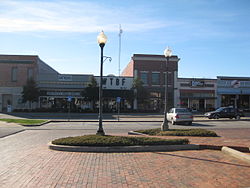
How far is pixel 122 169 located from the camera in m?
6.70

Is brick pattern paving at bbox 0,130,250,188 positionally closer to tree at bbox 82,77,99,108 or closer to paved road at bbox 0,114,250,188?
paved road at bbox 0,114,250,188

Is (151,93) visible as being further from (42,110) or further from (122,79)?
(42,110)

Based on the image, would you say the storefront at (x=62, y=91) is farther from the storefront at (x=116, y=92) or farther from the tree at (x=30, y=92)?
the tree at (x=30, y=92)

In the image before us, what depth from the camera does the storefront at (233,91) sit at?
5088 centimetres

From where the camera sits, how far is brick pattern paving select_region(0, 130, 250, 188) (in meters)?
5.57

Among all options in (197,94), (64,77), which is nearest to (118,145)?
(64,77)

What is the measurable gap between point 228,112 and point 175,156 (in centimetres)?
2585

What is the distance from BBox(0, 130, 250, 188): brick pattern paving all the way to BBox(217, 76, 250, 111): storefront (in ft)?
148

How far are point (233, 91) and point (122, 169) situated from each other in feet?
163

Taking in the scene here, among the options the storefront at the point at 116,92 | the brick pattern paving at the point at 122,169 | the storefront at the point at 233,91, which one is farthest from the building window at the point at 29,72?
the brick pattern paving at the point at 122,169

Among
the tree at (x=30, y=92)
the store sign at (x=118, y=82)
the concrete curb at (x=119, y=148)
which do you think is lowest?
the concrete curb at (x=119, y=148)

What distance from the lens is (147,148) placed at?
9.14 m

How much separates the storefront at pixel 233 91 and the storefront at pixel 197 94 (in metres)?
1.60

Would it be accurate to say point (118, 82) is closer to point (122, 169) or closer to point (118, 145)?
point (118, 145)
